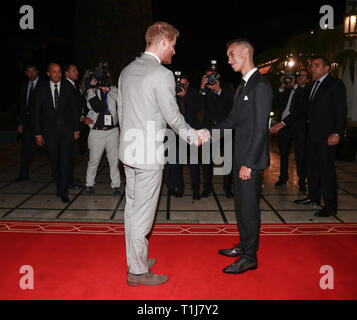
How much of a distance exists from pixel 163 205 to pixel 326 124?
221 cm

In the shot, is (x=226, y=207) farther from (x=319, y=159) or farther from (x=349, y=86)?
(x=349, y=86)

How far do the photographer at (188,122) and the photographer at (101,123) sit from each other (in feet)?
2.61

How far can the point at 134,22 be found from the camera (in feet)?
22.0

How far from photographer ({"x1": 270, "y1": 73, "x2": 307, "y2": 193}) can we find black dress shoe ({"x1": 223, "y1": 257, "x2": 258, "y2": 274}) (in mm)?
2784

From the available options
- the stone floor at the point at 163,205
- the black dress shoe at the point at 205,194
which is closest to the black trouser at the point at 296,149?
the stone floor at the point at 163,205

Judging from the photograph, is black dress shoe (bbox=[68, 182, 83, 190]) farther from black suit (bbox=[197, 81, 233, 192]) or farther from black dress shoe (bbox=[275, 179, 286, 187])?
black dress shoe (bbox=[275, 179, 286, 187])

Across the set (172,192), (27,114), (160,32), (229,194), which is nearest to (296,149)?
(229,194)

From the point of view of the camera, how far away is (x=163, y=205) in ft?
15.0

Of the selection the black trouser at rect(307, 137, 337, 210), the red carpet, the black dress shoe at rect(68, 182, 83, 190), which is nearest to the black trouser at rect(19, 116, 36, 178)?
the black dress shoe at rect(68, 182, 83, 190)

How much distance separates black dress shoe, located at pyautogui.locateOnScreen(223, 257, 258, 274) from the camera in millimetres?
2734

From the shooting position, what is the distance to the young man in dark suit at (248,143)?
2.56m

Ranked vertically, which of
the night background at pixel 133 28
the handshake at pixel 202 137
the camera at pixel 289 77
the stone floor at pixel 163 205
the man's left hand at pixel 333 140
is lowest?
the stone floor at pixel 163 205

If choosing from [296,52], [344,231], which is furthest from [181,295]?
[296,52]

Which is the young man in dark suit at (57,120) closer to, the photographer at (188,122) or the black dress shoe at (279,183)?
the photographer at (188,122)
